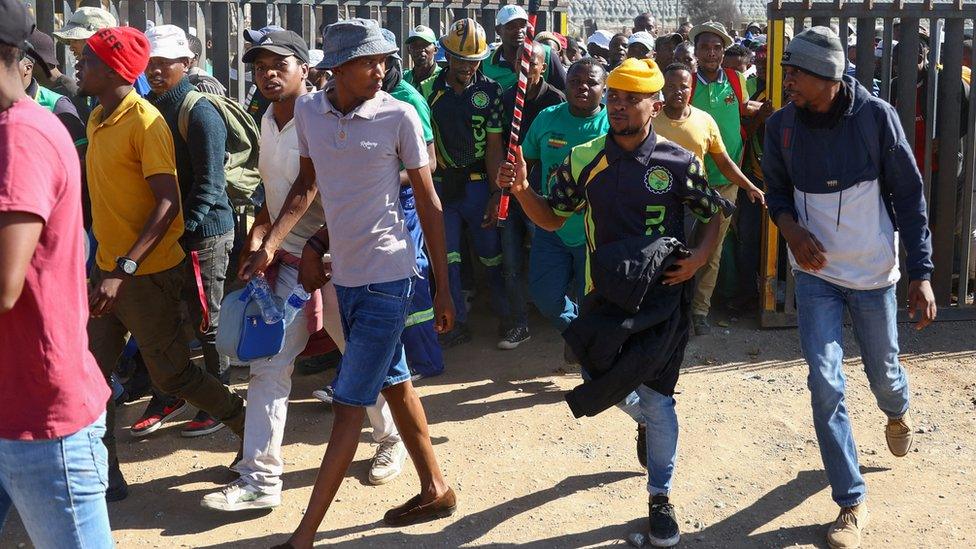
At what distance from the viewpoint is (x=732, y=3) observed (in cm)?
3117

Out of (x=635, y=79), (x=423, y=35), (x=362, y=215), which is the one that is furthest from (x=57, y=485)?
(x=423, y=35)

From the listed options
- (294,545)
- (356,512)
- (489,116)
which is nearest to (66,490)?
(294,545)

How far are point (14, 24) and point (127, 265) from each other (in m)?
2.04

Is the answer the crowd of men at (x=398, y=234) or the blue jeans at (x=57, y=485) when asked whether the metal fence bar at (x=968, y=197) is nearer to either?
the crowd of men at (x=398, y=234)

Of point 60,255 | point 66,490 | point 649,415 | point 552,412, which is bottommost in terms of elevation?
point 552,412

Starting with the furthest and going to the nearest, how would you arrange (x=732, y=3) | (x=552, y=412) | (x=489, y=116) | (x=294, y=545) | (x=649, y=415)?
(x=732, y=3) < (x=489, y=116) < (x=552, y=412) < (x=649, y=415) < (x=294, y=545)

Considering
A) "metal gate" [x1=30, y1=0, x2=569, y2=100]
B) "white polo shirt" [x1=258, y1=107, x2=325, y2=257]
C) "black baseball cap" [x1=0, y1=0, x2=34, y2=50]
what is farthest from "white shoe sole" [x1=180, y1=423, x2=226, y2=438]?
"metal gate" [x1=30, y1=0, x2=569, y2=100]

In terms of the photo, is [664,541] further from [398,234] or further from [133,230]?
[133,230]

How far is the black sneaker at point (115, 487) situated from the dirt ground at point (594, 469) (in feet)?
0.19

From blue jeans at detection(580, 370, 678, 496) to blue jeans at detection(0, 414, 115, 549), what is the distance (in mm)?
2409

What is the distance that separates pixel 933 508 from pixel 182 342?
11.9 ft

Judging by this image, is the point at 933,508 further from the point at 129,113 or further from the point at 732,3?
the point at 732,3

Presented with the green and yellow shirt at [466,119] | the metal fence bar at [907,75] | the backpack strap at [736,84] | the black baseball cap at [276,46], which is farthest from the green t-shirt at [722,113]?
the black baseball cap at [276,46]

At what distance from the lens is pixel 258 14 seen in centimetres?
925
